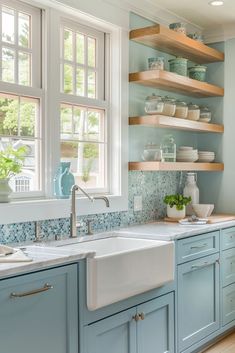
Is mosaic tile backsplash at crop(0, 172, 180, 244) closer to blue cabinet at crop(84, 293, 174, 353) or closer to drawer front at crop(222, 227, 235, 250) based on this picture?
drawer front at crop(222, 227, 235, 250)

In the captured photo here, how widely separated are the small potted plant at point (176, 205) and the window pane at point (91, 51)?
1237 millimetres

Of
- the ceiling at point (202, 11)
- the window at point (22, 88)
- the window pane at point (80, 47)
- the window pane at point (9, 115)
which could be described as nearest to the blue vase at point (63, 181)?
the window at point (22, 88)

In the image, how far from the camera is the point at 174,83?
13.1ft

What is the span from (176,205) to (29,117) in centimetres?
150

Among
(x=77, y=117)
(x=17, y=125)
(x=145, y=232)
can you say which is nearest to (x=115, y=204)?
(x=145, y=232)

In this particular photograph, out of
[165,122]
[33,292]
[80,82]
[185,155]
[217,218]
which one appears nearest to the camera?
[33,292]

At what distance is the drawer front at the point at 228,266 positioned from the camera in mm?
4062

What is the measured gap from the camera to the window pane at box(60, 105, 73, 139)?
348 cm

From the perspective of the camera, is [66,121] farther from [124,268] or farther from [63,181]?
[124,268]

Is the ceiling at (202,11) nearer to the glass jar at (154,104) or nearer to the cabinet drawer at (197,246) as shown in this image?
the glass jar at (154,104)

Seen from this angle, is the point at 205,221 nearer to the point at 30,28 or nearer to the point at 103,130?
the point at 103,130

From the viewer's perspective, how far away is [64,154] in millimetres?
3500

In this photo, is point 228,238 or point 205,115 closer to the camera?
point 228,238

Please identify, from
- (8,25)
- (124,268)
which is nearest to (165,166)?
(124,268)
